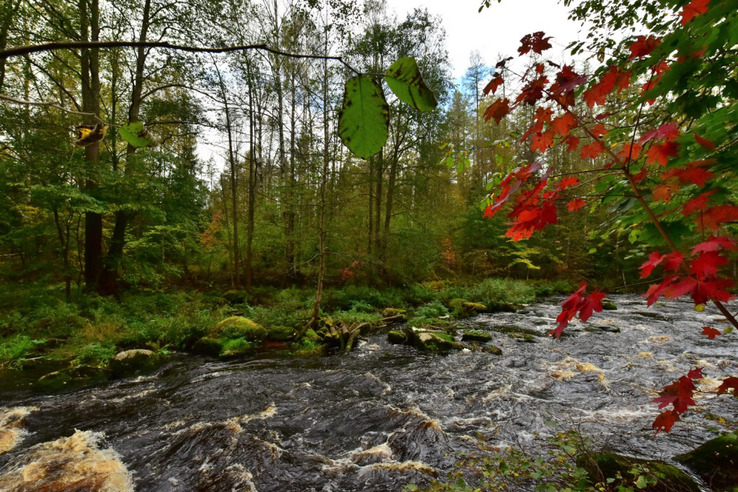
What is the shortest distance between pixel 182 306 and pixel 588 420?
30.4 ft

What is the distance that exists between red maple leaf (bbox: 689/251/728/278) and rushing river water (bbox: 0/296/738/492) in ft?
5.58

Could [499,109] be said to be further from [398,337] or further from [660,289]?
[398,337]

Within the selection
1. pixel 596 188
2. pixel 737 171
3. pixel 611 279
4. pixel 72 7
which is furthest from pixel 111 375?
pixel 611 279

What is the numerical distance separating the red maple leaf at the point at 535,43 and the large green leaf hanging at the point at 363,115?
110 cm

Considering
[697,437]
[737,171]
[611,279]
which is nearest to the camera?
[737,171]

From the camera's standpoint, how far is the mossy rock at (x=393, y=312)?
939cm

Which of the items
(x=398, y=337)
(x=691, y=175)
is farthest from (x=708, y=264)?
(x=398, y=337)

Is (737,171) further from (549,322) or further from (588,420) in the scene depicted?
(549,322)

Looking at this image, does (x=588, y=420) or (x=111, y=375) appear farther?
(x=111, y=375)

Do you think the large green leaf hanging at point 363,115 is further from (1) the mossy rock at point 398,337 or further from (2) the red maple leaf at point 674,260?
(1) the mossy rock at point 398,337

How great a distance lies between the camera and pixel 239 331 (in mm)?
6906

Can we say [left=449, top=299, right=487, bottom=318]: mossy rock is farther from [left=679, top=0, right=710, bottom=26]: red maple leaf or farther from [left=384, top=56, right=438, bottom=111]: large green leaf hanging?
[left=384, top=56, right=438, bottom=111]: large green leaf hanging

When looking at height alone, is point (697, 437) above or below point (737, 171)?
below

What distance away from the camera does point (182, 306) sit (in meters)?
8.95
